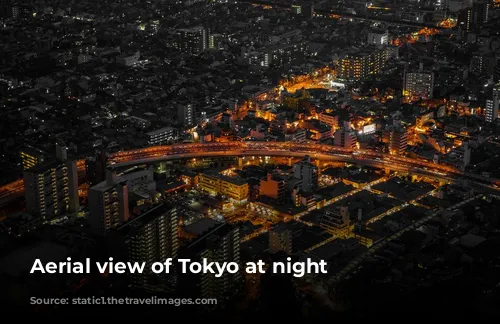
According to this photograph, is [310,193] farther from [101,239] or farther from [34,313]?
[34,313]

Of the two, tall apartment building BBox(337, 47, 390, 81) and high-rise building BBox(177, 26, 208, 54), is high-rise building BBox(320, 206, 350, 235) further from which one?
high-rise building BBox(177, 26, 208, 54)

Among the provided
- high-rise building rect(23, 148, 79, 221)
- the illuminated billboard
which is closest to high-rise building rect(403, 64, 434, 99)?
the illuminated billboard

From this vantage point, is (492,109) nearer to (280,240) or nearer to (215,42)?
(280,240)

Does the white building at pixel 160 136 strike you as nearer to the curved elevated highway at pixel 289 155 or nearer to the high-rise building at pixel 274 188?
the curved elevated highway at pixel 289 155

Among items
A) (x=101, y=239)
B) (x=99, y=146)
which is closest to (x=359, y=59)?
(x=99, y=146)

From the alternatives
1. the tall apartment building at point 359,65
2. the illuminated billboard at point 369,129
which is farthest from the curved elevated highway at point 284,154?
the tall apartment building at point 359,65

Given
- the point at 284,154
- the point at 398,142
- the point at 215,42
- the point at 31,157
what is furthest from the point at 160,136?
the point at 215,42
